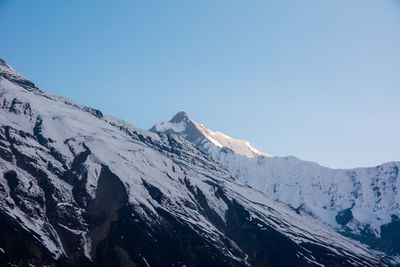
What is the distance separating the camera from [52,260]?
621 ft

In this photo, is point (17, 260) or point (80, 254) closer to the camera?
point (17, 260)

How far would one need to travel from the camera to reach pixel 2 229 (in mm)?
190125

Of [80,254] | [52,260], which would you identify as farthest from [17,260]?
[80,254]

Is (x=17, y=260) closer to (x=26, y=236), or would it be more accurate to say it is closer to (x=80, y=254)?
(x=26, y=236)

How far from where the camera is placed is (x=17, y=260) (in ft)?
595

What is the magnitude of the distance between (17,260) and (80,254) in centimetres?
2541

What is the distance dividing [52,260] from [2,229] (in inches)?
846

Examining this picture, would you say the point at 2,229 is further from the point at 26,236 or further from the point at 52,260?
the point at 52,260

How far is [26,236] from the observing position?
19262 centimetres

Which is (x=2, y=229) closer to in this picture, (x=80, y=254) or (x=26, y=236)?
(x=26, y=236)

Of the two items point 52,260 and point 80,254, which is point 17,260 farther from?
point 80,254

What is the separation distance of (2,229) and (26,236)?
28.9ft

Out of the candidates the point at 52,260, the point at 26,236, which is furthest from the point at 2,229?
the point at 52,260
